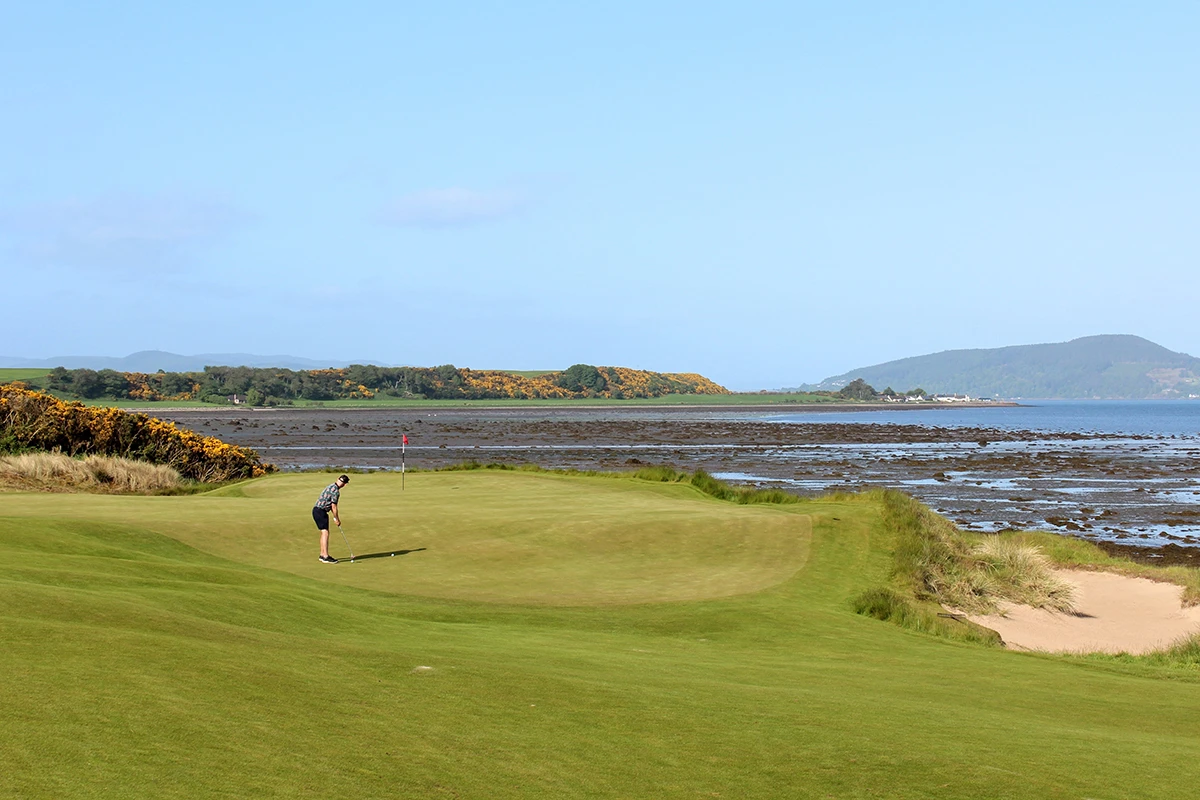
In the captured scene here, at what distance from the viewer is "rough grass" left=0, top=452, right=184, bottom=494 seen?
29.4 m

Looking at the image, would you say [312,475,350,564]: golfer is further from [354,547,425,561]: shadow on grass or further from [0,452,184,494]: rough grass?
[0,452,184,494]: rough grass

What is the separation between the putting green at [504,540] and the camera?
17.0 m

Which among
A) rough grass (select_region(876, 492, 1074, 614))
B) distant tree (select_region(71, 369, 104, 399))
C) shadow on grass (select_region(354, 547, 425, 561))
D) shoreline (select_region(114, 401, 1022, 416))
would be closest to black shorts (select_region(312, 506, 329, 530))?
shadow on grass (select_region(354, 547, 425, 561))

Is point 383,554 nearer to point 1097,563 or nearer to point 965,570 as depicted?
point 965,570

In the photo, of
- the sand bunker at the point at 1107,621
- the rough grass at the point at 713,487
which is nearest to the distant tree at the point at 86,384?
the rough grass at the point at 713,487

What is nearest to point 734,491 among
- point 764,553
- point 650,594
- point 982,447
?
point 764,553

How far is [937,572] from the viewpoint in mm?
20266

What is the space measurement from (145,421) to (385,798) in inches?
1435

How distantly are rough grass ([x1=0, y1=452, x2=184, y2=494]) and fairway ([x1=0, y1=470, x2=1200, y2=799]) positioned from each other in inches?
410

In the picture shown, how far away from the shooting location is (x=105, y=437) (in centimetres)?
3703

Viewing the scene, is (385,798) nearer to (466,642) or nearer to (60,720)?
(60,720)

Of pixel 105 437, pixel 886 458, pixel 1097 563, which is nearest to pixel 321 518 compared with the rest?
pixel 1097 563

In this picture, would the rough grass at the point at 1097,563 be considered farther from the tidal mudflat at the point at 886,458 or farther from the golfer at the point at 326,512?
the golfer at the point at 326,512

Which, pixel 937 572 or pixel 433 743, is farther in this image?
pixel 937 572
